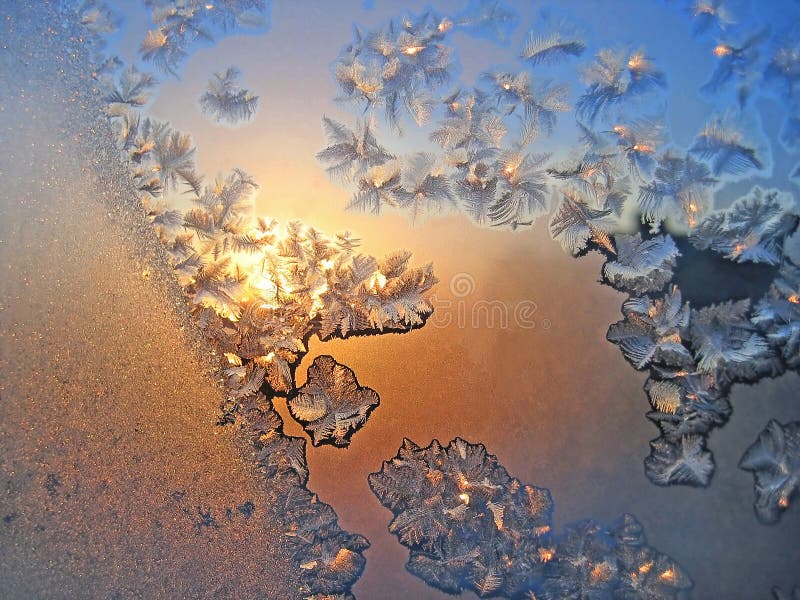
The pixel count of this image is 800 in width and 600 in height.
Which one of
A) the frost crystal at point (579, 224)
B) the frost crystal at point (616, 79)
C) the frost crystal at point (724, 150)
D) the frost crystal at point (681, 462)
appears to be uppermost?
the frost crystal at point (616, 79)

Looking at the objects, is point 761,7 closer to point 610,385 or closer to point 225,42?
point 610,385

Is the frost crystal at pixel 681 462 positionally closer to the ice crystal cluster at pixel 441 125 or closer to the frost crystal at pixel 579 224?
the frost crystal at pixel 579 224

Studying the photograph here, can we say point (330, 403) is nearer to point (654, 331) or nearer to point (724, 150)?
point (654, 331)

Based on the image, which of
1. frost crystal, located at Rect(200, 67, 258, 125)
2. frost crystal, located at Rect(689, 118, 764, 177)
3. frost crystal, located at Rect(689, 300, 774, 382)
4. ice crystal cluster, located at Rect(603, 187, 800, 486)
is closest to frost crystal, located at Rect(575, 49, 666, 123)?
frost crystal, located at Rect(689, 118, 764, 177)

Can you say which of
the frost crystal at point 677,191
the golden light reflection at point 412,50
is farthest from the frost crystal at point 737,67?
the golden light reflection at point 412,50

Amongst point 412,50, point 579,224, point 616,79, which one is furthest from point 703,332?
point 412,50

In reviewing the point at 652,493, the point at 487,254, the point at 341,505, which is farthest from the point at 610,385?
the point at 341,505
